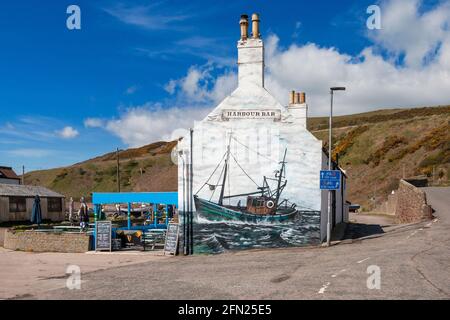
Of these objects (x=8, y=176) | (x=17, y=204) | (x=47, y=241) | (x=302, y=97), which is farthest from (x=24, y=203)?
(x=8, y=176)

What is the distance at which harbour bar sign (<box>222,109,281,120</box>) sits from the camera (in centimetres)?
2258

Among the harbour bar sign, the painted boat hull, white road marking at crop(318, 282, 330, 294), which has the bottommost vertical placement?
white road marking at crop(318, 282, 330, 294)

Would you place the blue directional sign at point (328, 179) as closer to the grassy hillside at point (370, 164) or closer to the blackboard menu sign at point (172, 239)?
the blackboard menu sign at point (172, 239)

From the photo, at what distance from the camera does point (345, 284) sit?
13195 millimetres

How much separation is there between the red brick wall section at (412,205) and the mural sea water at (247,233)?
13761 mm

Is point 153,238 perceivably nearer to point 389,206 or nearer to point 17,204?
point 17,204

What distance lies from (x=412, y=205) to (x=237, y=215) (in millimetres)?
18223

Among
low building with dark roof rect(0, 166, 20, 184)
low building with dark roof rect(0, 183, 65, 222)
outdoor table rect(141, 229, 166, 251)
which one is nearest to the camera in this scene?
outdoor table rect(141, 229, 166, 251)

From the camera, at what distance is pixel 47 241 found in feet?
81.9

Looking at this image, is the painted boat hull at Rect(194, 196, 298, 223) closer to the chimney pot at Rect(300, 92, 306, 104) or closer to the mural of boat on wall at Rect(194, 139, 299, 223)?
the mural of boat on wall at Rect(194, 139, 299, 223)

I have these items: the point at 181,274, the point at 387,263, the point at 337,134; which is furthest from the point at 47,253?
the point at 337,134

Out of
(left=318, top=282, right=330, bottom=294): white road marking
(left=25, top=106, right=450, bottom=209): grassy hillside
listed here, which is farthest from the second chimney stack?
(left=25, top=106, right=450, bottom=209): grassy hillside

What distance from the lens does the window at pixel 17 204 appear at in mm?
43831

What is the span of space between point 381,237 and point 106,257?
1366 cm
